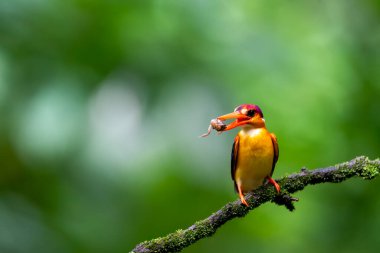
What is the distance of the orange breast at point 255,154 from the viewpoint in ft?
11.3

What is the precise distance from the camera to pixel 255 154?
346 centimetres

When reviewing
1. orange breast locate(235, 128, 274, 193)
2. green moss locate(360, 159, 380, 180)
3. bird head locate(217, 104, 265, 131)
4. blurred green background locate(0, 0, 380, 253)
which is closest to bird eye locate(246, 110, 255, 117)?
bird head locate(217, 104, 265, 131)

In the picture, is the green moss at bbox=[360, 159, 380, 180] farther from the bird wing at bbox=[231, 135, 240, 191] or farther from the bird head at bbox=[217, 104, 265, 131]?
the bird wing at bbox=[231, 135, 240, 191]

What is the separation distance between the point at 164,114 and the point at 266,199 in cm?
143

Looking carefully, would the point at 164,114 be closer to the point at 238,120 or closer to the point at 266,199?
the point at 238,120

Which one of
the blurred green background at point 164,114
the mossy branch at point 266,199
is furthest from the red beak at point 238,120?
the blurred green background at point 164,114

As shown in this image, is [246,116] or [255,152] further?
[255,152]

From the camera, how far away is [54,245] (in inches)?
160

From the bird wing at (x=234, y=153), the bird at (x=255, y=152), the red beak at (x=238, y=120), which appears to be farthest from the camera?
the bird wing at (x=234, y=153)

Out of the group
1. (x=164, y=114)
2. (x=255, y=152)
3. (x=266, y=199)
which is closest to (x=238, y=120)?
(x=255, y=152)

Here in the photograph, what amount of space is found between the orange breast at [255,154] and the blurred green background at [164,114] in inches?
20.5

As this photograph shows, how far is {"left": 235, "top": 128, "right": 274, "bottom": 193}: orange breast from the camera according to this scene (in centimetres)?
344

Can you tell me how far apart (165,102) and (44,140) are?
0.84 m

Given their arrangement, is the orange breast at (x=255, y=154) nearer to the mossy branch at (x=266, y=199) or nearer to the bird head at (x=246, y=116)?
the bird head at (x=246, y=116)
